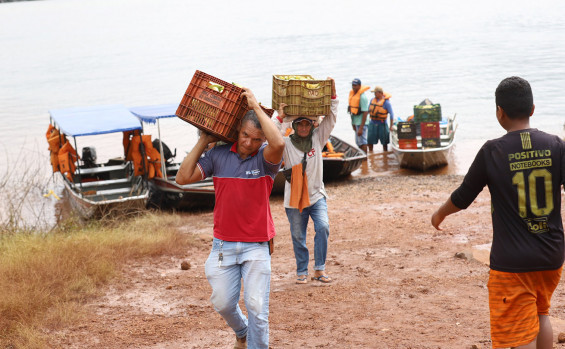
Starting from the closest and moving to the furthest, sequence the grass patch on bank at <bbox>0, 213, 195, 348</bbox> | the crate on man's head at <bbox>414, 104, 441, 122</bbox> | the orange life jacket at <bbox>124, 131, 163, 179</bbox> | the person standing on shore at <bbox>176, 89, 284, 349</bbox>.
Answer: the person standing on shore at <bbox>176, 89, 284, 349</bbox>
the grass patch on bank at <bbox>0, 213, 195, 348</bbox>
the orange life jacket at <bbox>124, 131, 163, 179</bbox>
the crate on man's head at <bbox>414, 104, 441, 122</bbox>

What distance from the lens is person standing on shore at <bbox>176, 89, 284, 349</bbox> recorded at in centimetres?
480

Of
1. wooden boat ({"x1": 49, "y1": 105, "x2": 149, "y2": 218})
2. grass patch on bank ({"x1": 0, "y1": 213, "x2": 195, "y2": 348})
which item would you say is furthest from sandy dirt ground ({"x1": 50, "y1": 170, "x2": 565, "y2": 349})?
wooden boat ({"x1": 49, "y1": 105, "x2": 149, "y2": 218})

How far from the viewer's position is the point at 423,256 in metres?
8.32

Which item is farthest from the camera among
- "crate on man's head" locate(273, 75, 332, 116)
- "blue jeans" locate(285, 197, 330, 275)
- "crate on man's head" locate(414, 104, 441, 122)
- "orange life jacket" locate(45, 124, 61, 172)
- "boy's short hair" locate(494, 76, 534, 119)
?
"crate on man's head" locate(414, 104, 441, 122)

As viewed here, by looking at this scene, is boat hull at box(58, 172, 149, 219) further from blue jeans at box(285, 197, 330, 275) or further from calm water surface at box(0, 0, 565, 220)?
blue jeans at box(285, 197, 330, 275)

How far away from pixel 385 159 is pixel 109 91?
2410 cm

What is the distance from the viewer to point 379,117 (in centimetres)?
1833

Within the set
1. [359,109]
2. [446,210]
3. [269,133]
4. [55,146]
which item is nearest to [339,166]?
[359,109]

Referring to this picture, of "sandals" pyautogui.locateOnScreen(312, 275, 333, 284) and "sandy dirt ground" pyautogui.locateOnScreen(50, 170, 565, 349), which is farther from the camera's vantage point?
"sandals" pyautogui.locateOnScreen(312, 275, 333, 284)

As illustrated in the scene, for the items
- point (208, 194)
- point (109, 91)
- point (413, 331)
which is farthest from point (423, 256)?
point (109, 91)

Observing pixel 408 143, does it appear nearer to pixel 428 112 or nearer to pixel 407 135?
pixel 407 135

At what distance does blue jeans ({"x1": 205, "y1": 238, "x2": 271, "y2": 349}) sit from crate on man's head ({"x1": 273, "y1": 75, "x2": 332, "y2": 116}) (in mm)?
2230

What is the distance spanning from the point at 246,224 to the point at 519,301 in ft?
6.17

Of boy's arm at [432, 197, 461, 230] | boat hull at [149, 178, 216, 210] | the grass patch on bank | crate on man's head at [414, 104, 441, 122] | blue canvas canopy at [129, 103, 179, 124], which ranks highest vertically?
blue canvas canopy at [129, 103, 179, 124]
